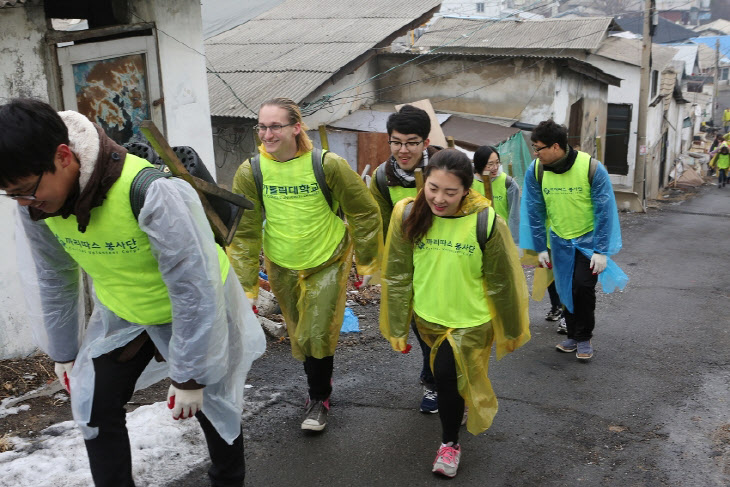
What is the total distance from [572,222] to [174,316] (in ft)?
11.8

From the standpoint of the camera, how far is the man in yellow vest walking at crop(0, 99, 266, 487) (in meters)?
2.41

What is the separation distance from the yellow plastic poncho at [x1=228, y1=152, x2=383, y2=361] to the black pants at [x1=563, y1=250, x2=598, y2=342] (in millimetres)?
1786

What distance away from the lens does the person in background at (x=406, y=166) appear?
4.43 metres

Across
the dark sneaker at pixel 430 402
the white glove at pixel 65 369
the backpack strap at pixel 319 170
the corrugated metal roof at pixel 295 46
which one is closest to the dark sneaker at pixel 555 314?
the dark sneaker at pixel 430 402

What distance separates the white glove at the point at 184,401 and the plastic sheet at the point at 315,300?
159cm

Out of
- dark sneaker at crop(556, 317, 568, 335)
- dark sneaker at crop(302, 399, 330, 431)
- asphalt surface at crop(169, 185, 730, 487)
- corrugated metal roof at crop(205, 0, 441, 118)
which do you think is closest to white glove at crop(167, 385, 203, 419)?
asphalt surface at crop(169, 185, 730, 487)

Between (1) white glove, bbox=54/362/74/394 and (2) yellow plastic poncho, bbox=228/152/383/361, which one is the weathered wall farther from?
(1) white glove, bbox=54/362/74/394

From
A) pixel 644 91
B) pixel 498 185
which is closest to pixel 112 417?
pixel 498 185

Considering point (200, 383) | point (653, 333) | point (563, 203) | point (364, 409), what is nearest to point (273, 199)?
point (364, 409)

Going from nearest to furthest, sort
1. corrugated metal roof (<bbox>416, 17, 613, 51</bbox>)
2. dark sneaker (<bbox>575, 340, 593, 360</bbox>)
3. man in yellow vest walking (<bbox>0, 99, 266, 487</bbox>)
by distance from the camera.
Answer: man in yellow vest walking (<bbox>0, 99, 266, 487</bbox>)
dark sneaker (<bbox>575, 340, 593, 360</bbox>)
corrugated metal roof (<bbox>416, 17, 613, 51</bbox>)

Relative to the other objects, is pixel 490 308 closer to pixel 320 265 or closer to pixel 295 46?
pixel 320 265

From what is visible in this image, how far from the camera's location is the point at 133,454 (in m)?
3.93

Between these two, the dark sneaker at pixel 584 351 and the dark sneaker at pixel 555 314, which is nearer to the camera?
the dark sneaker at pixel 584 351

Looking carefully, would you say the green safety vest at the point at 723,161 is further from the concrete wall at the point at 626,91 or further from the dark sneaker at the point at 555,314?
the dark sneaker at the point at 555,314
